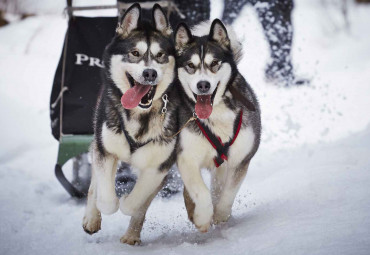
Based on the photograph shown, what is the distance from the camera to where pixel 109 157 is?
2521 millimetres

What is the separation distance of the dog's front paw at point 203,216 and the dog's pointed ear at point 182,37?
897 millimetres

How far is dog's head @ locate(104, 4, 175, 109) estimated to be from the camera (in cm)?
244

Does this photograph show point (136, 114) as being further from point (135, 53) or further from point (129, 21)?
point (129, 21)

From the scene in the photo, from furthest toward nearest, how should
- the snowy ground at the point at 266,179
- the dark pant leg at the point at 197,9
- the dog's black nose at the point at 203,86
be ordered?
the dark pant leg at the point at 197,9 < the dog's black nose at the point at 203,86 < the snowy ground at the point at 266,179

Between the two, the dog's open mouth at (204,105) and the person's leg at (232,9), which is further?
the person's leg at (232,9)

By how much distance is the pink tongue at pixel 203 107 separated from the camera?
7.99 feet

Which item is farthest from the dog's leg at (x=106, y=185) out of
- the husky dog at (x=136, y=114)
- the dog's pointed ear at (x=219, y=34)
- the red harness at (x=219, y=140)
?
the dog's pointed ear at (x=219, y=34)

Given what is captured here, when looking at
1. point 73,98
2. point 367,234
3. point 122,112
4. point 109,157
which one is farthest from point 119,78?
point 367,234

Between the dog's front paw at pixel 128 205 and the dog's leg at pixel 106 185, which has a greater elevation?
the dog's leg at pixel 106 185

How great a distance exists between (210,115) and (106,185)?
67cm

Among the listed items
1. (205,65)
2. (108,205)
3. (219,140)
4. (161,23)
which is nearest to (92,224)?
(108,205)

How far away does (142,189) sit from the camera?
2.58m

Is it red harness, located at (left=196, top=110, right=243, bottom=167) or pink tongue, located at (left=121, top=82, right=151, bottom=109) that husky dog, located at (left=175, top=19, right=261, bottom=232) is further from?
pink tongue, located at (left=121, top=82, right=151, bottom=109)

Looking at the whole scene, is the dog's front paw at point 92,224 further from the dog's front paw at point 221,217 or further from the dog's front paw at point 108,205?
the dog's front paw at point 221,217
